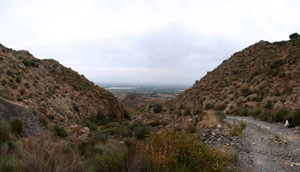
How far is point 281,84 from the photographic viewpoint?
14852mm

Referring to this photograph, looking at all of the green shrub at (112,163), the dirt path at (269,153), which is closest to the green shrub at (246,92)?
the dirt path at (269,153)

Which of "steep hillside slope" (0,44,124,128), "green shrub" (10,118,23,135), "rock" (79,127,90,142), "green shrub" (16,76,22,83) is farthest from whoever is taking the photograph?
→ "green shrub" (16,76,22,83)

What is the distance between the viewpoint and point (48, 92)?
637 inches

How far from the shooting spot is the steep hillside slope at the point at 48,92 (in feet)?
38.2

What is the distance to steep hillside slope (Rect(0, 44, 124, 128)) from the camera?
1163 centimetres

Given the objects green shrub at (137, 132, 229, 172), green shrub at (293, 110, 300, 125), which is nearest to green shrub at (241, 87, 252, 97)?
green shrub at (293, 110, 300, 125)

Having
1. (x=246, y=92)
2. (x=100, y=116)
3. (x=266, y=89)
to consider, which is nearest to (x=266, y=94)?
(x=266, y=89)

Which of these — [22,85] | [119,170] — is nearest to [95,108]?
[22,85]

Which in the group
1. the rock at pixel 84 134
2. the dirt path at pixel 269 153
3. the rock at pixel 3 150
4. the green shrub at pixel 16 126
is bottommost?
the rock at pixel 84 134

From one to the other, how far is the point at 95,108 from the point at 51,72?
9.85m

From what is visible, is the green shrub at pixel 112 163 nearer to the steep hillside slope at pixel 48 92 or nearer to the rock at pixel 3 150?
the rock at pixel 3 150

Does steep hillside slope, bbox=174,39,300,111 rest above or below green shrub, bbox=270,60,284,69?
below

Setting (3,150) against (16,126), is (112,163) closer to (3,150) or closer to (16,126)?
(3,150)

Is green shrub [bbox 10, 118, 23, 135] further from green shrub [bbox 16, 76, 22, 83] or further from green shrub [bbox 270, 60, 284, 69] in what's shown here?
green shrub [bbox 270, 60, 284, 69]
